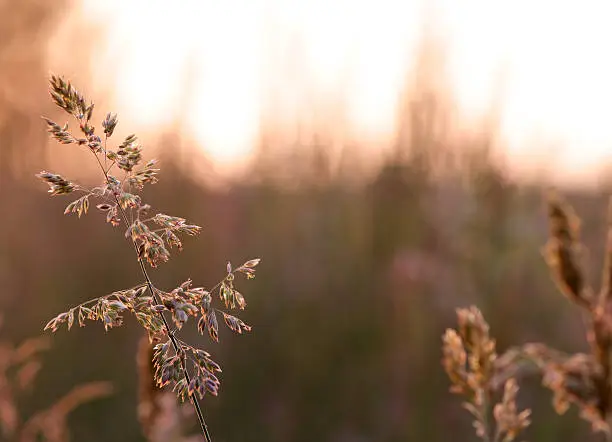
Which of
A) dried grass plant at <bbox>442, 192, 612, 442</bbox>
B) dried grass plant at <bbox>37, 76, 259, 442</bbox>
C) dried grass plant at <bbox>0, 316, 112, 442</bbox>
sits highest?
dried grass plant at <bbox>37, 76, 259, 442</bbox>

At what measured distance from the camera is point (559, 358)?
4.37 ft

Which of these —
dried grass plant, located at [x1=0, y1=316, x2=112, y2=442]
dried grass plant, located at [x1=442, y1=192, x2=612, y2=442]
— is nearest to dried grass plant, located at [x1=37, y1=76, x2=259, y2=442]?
dried grass plant, located at [x1=442, y1=192, x2=612, y2=442]

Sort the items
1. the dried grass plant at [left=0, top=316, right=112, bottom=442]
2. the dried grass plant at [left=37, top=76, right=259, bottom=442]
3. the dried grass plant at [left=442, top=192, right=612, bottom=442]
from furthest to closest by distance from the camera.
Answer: the dried grass plant at [left=0, top=316, right=112, bottom=442], the dried grass plant at [left=442, top=192, right=612, bottom=442], the dried grass plant at [left=37, top=76, right=259, bottom=442]

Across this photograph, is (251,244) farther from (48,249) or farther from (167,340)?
(167,340)

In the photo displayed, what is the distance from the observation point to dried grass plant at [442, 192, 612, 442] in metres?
1.16

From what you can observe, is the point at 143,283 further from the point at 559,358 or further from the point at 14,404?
the point at 14,404

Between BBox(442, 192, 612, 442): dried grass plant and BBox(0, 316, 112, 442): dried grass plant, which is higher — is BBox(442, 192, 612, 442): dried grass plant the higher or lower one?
the higher one

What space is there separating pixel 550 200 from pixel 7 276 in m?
4.71

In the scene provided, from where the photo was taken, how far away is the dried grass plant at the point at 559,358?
116 cm

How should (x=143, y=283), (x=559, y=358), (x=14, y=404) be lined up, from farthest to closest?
(x=14, y=404) < (x=559, y=358) < (x=143, y=283)

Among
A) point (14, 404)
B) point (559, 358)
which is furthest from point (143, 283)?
point (14, 404)

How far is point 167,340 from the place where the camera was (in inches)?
38.4

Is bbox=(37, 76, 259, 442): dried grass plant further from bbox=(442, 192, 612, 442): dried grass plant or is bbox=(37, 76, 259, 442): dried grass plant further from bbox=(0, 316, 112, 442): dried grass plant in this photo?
bbox=(0, 316, 112, 442): dried grass plant

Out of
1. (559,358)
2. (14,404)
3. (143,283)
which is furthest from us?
(14,404)
